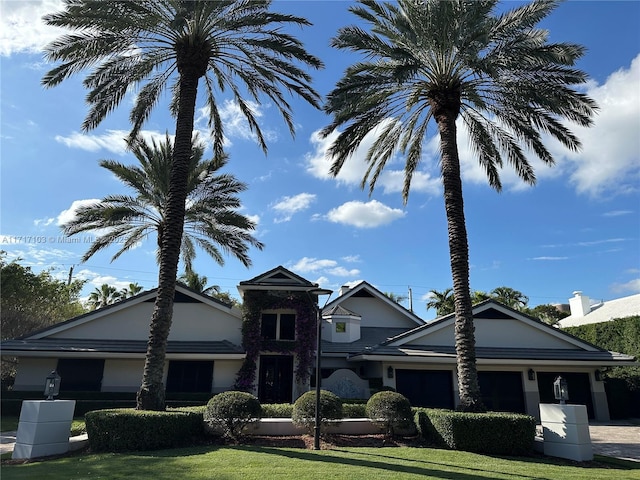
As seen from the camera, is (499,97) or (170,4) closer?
(170,4)

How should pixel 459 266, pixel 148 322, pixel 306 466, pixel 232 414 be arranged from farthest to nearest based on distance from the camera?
pixel 148 322 → pixel 459 266 → pixel 232 414 → pixel 306 466

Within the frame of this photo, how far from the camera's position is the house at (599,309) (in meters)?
30.3

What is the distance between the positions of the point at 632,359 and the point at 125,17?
80.0 ft

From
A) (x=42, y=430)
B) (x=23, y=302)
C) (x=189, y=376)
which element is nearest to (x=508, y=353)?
(x=189, y=376)

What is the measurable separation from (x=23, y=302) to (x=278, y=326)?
1560 cm

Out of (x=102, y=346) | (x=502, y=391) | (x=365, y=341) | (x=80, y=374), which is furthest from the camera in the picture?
(x=365, y=341)

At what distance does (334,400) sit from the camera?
38.8ft

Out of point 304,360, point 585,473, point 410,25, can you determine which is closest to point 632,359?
point 585,473

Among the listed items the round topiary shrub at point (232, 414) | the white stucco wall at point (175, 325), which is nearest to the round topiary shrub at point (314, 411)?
the round topiary shrub at point (232, 414)

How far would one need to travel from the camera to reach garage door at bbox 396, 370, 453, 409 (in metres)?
19.5

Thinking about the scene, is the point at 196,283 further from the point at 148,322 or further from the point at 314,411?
the point at 314,411

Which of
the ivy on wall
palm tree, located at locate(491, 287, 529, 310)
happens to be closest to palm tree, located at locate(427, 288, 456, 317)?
palm tree, located at locate(491, 287, 529, 310)

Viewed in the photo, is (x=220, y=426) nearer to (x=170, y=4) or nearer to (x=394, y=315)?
(x=170, y=4)

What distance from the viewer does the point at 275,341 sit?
2053 centimetres
